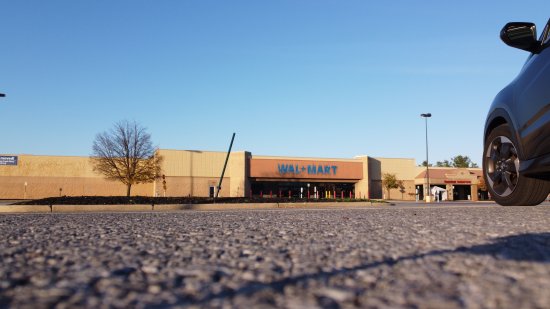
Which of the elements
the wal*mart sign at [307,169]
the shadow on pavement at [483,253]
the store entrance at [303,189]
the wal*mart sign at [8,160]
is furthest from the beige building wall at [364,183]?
the shadow on pavement at [483,253]

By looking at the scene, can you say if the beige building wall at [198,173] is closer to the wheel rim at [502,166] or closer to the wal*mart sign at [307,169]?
the wal*mart sign at [307,169]

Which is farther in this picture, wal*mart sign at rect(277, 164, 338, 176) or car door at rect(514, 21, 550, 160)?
wal*mart sign at rect(277, 164, 338, 176)

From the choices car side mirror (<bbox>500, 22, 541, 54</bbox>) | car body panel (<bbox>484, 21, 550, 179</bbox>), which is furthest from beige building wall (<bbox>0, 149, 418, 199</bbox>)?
car side mirror (<bbox>500, 22, 541, 54</bbox>)

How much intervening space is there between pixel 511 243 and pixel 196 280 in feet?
7.29

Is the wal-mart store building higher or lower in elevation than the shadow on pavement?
higher

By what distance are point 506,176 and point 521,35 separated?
2183 mm

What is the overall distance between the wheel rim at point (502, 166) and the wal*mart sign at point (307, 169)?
47284 mm

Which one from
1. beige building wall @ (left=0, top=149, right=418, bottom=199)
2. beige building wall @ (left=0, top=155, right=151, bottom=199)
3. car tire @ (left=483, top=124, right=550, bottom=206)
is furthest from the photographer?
beige building wall @ (left=0, top=149, right=418, bottom=199)

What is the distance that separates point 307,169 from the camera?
54.8 m

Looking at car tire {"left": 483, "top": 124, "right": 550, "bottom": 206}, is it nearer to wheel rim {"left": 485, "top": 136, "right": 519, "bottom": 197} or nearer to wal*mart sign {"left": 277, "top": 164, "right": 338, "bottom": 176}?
wheel rim {"left": 485, "top": 136, "right": 519, "bottom": 197}

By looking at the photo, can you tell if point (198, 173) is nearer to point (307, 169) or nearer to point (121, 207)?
point (307, 169)

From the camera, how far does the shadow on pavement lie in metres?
1.91

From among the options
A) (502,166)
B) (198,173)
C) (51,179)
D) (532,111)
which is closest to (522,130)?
(532,111)

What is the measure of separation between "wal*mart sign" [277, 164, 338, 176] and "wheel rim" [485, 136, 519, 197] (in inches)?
1862
